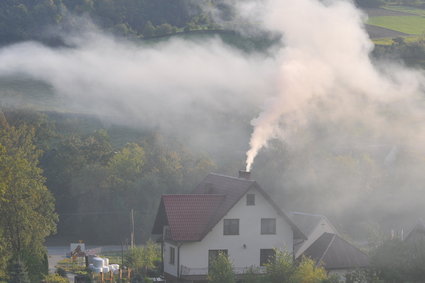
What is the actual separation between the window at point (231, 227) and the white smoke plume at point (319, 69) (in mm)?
10715

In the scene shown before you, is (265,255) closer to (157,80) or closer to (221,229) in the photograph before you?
(221,229)

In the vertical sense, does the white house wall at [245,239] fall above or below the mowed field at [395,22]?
below

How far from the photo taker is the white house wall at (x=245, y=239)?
51.2 meters

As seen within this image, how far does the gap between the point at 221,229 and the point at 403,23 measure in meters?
128

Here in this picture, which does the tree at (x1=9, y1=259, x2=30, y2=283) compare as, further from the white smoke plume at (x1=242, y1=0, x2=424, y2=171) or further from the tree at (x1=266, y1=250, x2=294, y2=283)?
the white smoke plume at (x1=242, y1=0, x2=424, y2=171)

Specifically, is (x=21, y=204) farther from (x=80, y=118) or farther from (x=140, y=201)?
(x=80, y=118)

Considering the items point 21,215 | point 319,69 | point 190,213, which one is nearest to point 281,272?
point 190,213

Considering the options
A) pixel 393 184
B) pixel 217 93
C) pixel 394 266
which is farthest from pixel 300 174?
pixel 217 93

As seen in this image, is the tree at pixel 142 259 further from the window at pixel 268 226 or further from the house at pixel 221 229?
the window at pixel 268 226

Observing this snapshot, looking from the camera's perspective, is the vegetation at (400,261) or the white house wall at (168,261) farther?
the white house wall at (168,261)

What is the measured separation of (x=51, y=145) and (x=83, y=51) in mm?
87898

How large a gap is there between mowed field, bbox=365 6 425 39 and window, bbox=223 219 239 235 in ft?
372

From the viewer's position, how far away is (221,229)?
5188 cm

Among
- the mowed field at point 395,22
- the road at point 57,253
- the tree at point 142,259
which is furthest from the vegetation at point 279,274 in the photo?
the mowed field at point 395,22
